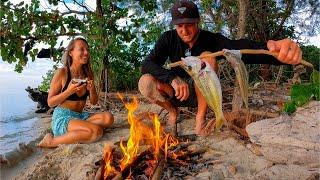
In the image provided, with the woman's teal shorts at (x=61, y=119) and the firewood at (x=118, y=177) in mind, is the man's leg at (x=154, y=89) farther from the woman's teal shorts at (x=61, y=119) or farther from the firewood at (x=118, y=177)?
the firewood at (x=118, y=177)

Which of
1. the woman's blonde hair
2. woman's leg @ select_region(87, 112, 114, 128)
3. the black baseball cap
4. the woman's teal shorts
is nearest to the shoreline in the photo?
the woman's teal shorts

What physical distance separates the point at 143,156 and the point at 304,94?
1.59m

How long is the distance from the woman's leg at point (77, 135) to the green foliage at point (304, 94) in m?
2.07

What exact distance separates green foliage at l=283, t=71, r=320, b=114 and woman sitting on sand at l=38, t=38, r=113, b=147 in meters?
2.11

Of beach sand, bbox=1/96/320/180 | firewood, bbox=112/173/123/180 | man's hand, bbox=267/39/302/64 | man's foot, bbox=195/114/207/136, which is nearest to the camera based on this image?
man's hand, bbox=267/39/302/64

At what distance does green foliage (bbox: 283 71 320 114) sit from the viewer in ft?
11.6

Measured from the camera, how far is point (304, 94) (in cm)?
362

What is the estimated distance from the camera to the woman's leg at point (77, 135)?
430 cm

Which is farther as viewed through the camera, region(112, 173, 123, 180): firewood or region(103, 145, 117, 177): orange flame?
region(103, 145, 117, 177): orange flame

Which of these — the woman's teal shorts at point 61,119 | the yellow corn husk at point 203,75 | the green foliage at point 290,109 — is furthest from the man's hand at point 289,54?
the woman's teal shorts at point 61,119

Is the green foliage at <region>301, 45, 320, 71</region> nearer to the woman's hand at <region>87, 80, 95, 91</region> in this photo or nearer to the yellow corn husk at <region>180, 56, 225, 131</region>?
the woman's hand at <region>87, 80, 95, 91</region>

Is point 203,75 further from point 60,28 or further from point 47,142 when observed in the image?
point 60,28

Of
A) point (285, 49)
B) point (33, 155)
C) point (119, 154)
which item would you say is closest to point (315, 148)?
point (285, 49)

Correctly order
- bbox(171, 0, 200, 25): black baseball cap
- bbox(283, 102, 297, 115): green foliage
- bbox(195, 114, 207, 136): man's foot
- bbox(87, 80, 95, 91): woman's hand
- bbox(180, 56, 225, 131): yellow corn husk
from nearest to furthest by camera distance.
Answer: bbox(180, 56, 225, 131): yellow corn husk
bbox(283, 102, 297, 115): green foliage
bbox(171, 0, 200, 25): black baseball cap
bbox(195, 114, 207, 136): man's foot
bbox(87, 80, 95, 91): woman's hand
